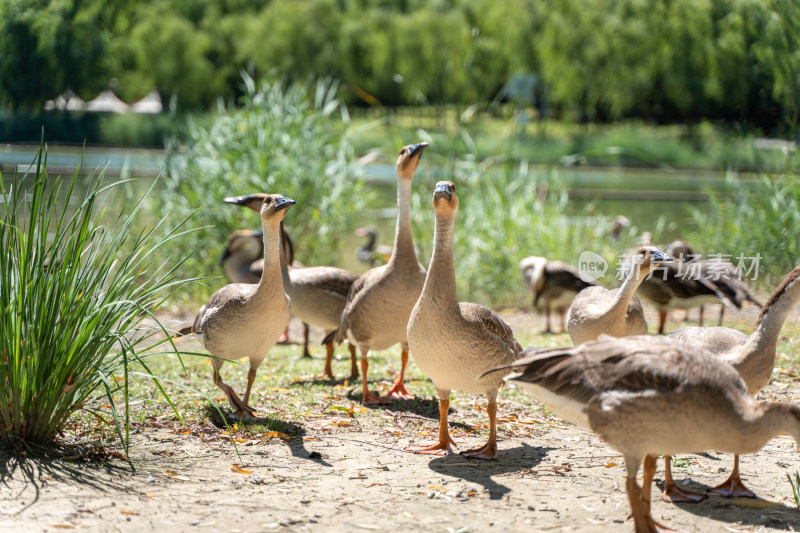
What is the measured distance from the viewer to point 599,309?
615 centimetres

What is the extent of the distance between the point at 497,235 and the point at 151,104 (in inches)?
362

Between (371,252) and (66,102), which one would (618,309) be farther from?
(371,252)

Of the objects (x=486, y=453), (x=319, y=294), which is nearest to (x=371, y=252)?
(x=319, y=294)

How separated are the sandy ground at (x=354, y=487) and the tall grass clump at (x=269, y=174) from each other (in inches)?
259

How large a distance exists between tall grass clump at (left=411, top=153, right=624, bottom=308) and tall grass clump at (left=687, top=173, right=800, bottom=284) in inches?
63.0

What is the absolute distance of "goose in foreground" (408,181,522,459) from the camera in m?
5.08

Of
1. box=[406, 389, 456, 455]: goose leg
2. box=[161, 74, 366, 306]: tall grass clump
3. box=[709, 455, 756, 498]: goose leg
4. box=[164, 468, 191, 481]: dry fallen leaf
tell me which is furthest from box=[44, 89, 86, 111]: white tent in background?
box=[709, 455, 756, 498]: goose leg

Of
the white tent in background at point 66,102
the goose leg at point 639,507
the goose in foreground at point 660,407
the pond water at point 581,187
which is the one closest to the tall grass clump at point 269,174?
the pond water at point 581,187

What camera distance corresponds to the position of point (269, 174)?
11.6m

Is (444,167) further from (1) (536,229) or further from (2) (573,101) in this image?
(2) (573,101)

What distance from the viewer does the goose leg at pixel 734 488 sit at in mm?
4633

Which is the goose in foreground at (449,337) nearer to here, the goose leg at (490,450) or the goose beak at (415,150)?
the goose leg at (490,450)

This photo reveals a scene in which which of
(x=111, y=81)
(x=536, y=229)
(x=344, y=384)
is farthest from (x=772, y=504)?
(x=111, y=81)

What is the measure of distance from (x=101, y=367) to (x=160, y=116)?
12.6m
